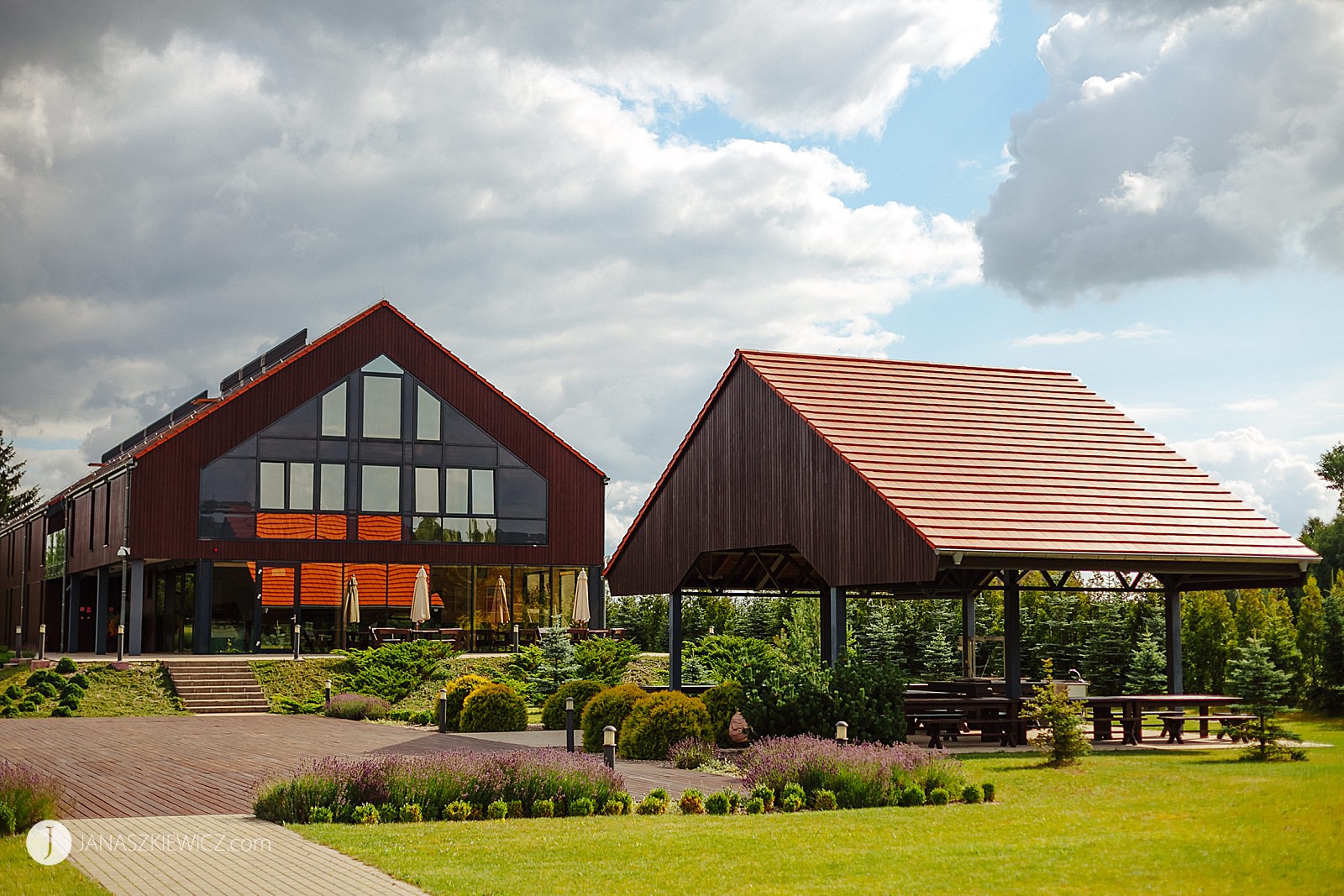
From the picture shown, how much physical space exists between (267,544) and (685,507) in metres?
17.5

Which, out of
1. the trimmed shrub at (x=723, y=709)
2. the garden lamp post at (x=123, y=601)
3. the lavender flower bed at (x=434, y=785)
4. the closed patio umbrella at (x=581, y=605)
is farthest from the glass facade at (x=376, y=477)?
the lavender flower bed at (x=434, y=785)

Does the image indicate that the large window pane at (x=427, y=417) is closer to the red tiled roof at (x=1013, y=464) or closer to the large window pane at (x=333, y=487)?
the large window pane at (x=333, y=487)

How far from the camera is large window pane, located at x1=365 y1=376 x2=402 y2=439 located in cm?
3984

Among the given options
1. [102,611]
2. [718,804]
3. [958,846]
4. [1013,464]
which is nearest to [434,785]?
[718,804]

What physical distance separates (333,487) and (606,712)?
20.9 m

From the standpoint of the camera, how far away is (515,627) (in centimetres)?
3906

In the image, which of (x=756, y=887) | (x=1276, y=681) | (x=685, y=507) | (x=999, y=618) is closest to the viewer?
(x=756, y=887)

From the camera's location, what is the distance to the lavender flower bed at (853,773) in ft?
44.0

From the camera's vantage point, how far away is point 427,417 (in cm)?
4056

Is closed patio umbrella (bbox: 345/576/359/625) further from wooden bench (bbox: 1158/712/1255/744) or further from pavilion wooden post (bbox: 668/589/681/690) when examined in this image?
wooden bench (bbox: 1158/712/1255/744)

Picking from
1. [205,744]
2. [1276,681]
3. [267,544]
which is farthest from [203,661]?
[1276,681]

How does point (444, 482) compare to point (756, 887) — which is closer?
point (756, 887)

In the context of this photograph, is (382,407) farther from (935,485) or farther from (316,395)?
(935,485)

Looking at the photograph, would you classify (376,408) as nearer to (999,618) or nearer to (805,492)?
(999,618)
